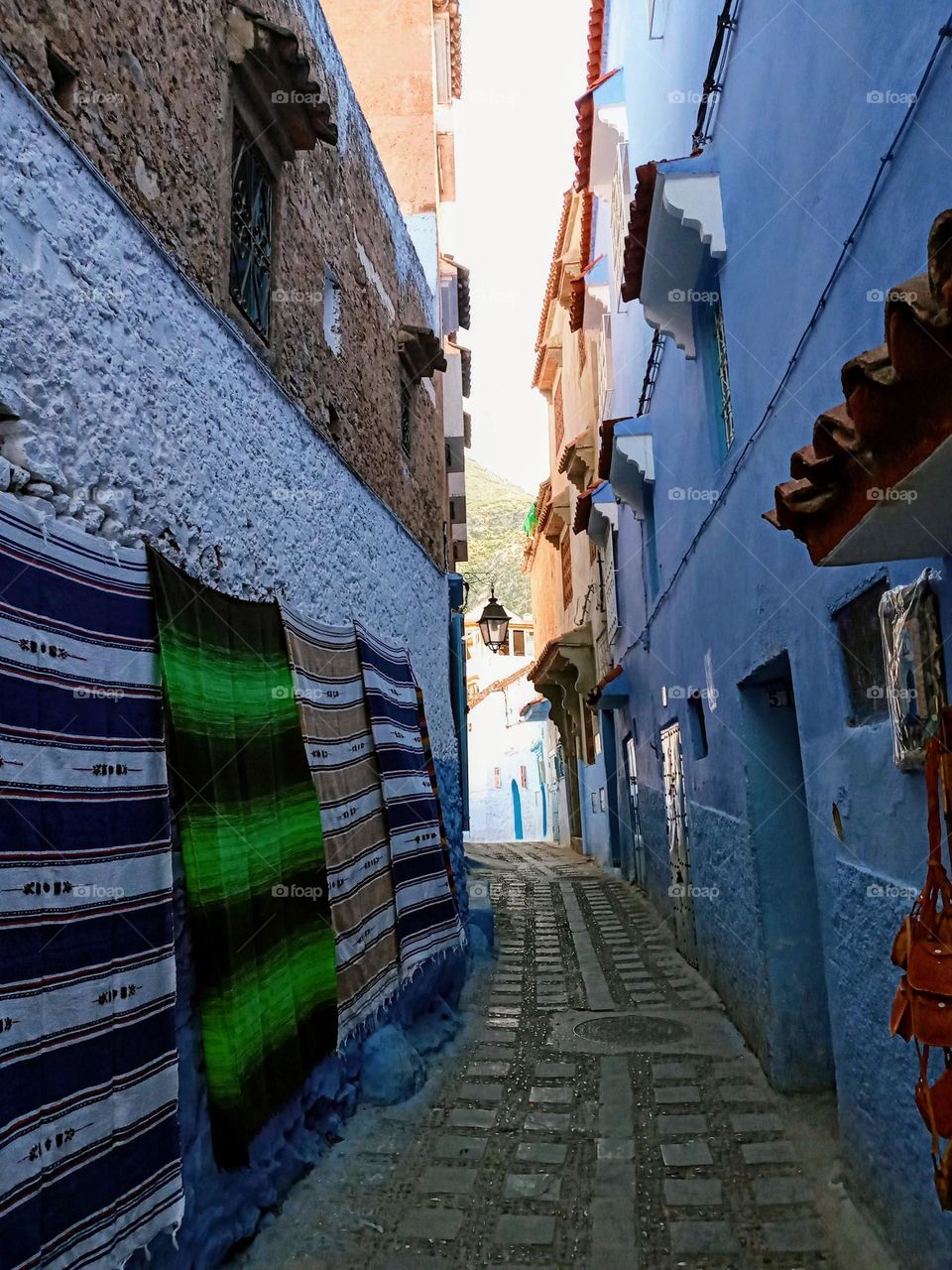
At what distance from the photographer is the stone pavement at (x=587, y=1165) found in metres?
3.32

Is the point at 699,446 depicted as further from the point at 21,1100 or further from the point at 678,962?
the point at 21,1100

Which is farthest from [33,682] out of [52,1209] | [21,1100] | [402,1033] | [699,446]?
[699,446]

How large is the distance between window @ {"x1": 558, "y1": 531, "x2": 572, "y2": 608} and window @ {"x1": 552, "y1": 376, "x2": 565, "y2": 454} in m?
2.18

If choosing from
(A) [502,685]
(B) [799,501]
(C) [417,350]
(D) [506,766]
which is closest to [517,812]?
(D) [506,766]

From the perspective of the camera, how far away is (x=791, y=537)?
4.11 metres

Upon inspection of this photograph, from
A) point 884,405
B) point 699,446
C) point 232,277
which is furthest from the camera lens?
point 699,446

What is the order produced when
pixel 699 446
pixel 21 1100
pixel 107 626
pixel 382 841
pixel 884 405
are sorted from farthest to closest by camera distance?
pixel 699 446, pixel 382 841, pixel 107 626, pixel 21 1100, pixel 884 405

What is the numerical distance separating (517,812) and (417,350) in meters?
23.2

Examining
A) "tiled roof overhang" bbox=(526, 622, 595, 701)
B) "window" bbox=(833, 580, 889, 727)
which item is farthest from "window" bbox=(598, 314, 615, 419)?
"window" bbox=(833, 580, 889, 727)

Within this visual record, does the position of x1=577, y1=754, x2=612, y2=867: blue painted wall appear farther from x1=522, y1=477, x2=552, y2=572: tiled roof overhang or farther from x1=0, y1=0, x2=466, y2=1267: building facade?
x1=0, y1=0, x2=466, y2=1267: building facade

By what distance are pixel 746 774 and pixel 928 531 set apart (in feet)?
10.6

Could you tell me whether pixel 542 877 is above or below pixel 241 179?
below

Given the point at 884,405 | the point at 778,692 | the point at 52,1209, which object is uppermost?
the point at 884,405

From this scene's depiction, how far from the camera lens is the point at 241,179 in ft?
14.6
